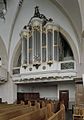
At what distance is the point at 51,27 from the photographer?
13789mm

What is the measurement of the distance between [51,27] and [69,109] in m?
5.45

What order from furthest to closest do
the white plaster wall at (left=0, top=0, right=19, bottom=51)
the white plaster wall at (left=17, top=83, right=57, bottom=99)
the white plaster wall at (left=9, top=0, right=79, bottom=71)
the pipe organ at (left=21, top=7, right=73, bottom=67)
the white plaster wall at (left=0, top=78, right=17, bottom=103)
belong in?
the white plaster wall at (left=17, top=83, right=57, bottom=99), the white plaster wall at (left=0, top=78, right=17, bottom=103), the white plaster wall at (left=0, top=0, right=19, bottom=51), the white plaster wall at (left=9, top=0, right=79, bottom=71), the pipe organ at (left=21, top=7, right=73, bottom=67)

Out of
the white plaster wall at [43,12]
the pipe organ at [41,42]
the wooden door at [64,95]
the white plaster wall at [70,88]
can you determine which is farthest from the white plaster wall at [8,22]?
the wooden door at [64,95]

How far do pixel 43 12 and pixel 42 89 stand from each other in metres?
5.55

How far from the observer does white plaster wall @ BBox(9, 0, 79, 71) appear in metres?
14.1

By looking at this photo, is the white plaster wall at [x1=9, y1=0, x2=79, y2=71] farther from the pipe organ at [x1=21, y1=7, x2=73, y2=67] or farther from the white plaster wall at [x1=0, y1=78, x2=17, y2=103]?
the white plaster wall at [x1=0, y1=78, x2=17, y2=103]

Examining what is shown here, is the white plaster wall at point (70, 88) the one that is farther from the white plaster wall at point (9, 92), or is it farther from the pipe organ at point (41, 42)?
the white plaster wall at point (9, 92)

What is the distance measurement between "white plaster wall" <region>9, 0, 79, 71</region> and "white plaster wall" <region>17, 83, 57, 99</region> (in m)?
2.83

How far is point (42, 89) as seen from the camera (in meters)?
16.2

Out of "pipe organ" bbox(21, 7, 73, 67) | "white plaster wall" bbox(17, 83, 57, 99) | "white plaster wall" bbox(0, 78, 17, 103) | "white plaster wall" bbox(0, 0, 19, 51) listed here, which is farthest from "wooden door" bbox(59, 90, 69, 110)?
"white plaster wall" bbox(0, 0, 19, 51)

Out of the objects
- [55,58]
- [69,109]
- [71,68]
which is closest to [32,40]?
[55,58]

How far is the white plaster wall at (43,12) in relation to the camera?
46.1 ft

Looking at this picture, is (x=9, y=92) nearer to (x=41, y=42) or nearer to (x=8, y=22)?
(x=41, y=42)

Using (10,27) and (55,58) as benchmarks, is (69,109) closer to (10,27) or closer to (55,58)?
(55,58)
